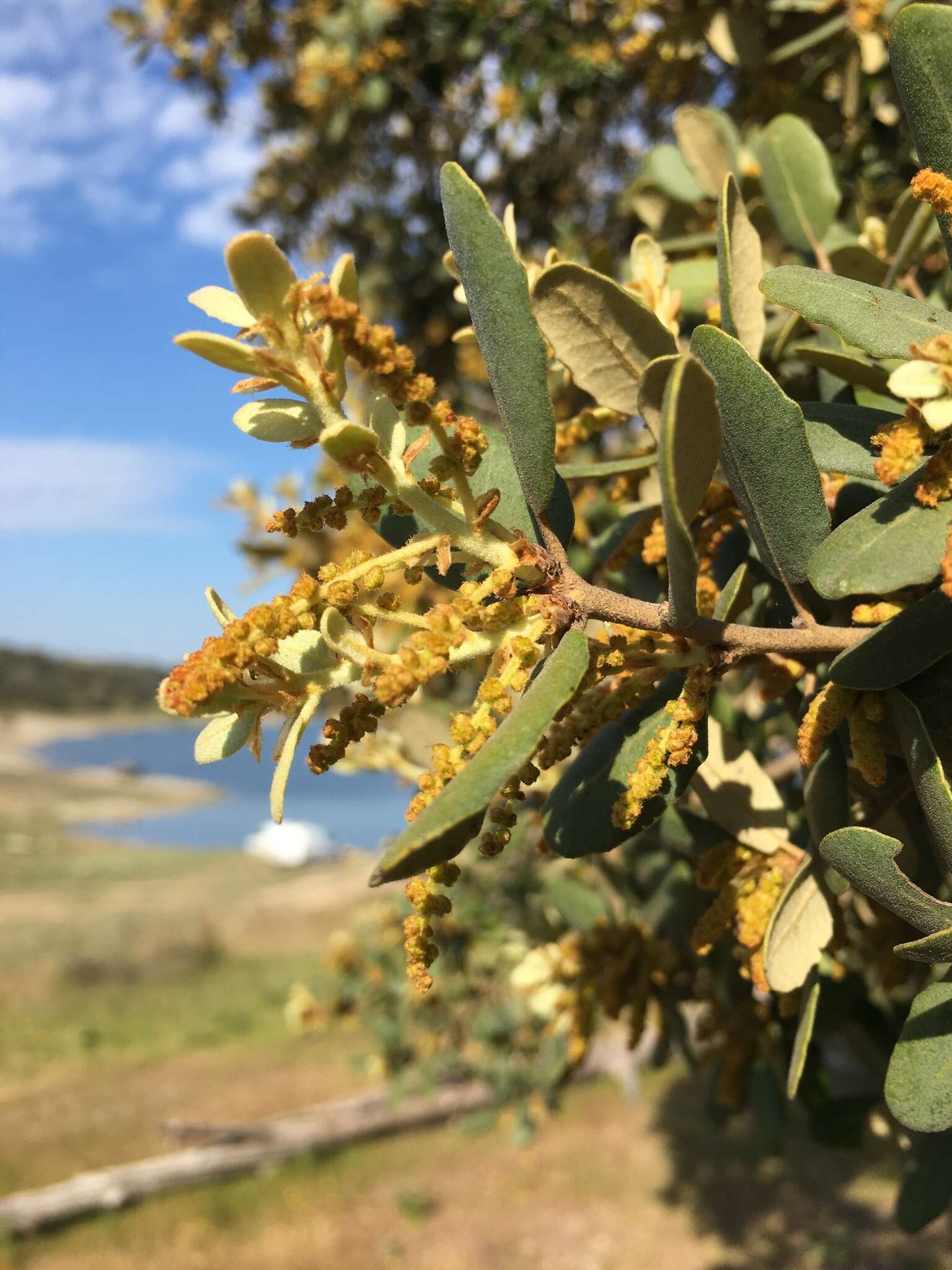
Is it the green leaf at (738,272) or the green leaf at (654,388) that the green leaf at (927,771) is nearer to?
the green leaf at (654,388)

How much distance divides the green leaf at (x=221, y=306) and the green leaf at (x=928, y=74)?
599 millimetres

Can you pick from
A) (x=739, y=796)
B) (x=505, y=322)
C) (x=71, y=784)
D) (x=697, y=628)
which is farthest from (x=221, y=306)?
(x=71, y=784)

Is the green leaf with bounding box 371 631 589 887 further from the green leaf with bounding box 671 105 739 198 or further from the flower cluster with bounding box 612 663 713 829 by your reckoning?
the green leaf with bounding box 671 105 739 198

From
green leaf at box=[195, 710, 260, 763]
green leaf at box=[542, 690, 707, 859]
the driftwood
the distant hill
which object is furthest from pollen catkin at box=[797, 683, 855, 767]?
the distant hill

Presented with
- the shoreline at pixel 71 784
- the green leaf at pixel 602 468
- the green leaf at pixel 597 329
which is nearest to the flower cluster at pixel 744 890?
the green leaf at pixel 602 468

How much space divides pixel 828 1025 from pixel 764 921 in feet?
2.01

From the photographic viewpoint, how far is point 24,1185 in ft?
26.3

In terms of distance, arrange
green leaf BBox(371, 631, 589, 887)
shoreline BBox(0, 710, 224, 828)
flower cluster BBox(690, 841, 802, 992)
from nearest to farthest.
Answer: green leaf BBox(371, 631, 589, 887) < flower cluster BBox(690, 841, 802, 992) < shoreline BBox(0, 710, 224, 828)

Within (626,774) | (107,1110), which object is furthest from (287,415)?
(107,1110)

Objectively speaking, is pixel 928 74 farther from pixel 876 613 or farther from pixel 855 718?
pixel 855 718

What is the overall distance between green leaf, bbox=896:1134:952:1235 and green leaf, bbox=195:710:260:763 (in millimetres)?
1136

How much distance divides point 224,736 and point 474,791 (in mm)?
311

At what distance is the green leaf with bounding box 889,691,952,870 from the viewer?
31.8 inches

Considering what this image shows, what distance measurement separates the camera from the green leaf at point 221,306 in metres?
0.74
